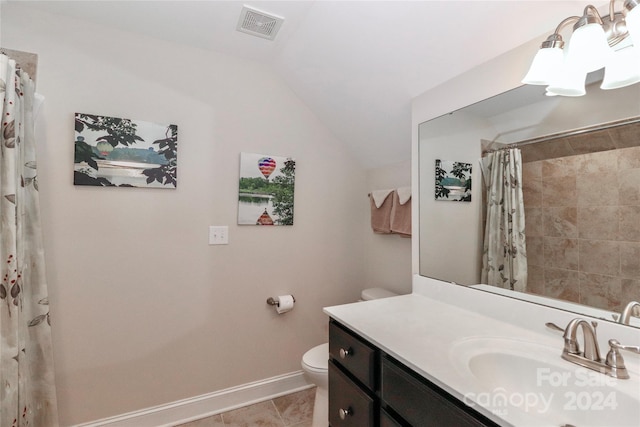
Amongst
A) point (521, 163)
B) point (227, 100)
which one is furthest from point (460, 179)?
point (227, 100)

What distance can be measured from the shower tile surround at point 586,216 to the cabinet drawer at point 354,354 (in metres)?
0.68

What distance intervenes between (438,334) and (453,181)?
777 millimetres

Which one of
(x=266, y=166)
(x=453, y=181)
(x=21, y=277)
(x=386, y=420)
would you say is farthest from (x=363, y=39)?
(x=21, y=277)

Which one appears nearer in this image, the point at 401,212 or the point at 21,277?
the point at 21,277

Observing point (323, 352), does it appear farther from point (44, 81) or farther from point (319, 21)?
point (44, 81)

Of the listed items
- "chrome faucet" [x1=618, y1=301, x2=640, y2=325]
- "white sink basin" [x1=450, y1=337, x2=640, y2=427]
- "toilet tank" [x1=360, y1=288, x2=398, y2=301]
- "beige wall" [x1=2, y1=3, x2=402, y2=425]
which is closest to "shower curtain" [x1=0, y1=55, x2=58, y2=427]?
"beige wall" [x1=2, y1=3, x2=402, y2=425]

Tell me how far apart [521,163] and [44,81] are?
233 cm

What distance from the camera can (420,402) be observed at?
81cm

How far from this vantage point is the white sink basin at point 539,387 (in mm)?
675

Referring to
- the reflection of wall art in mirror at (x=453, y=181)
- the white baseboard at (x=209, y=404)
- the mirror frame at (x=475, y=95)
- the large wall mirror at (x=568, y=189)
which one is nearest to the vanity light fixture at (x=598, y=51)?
the large wall mirror at (x=568, y=189)

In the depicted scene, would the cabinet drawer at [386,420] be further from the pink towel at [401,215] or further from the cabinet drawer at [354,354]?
the pink towel at [401,215]

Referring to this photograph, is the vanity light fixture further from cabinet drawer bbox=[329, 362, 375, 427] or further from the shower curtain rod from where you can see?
cabinet drawer bbox=[329, 362, 375, 427]

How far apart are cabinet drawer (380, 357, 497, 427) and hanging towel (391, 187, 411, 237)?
1.05m

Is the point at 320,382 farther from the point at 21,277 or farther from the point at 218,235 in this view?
the point at 21,277
